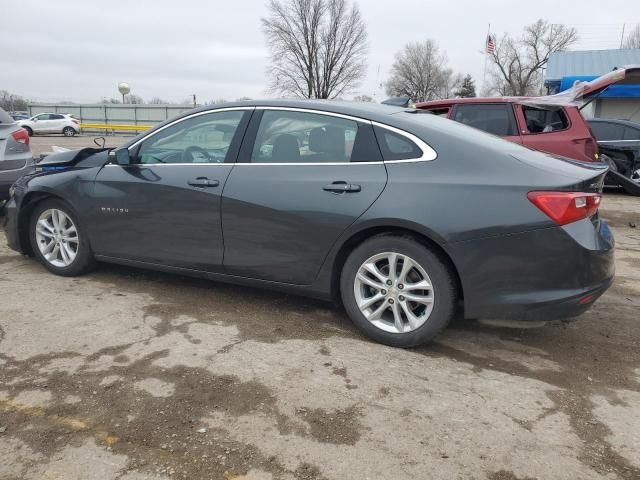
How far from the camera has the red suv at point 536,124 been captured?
711cm

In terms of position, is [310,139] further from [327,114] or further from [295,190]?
[295,190]

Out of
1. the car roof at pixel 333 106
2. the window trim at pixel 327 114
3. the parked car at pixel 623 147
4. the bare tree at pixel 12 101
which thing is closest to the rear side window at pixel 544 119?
the parked car at pixel 623 147

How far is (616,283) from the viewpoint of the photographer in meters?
4.77

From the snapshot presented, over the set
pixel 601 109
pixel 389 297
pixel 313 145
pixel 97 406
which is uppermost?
pixel 601 109

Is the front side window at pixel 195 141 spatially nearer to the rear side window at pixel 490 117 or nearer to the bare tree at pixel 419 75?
the rear side window at pixel 490 117

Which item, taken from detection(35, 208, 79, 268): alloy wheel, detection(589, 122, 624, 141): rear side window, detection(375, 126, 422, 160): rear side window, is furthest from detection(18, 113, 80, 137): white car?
detection(375, 126, 422, 160): rear side window

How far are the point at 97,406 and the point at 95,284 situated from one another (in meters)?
2.00

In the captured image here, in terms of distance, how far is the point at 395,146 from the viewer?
3.33 m

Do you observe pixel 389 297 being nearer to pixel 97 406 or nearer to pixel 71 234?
pixel 97 406

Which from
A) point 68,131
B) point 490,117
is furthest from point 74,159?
point 68,131

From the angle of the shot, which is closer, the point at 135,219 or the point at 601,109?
the point at 135,219

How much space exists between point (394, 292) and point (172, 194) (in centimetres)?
179

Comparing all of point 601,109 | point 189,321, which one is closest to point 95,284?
point 189,321

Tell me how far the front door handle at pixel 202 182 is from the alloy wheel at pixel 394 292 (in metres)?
1.22
